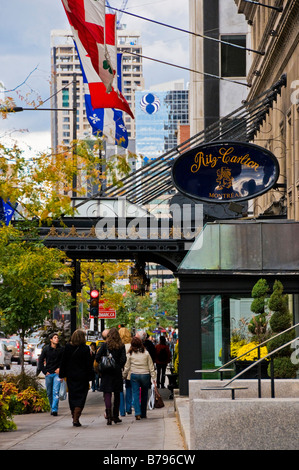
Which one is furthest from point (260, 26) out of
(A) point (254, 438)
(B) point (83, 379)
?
(A) point (254, 438)

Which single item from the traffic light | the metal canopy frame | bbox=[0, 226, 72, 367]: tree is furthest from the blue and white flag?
the traffic light

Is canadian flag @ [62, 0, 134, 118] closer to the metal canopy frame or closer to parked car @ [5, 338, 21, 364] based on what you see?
the metal canopy frame

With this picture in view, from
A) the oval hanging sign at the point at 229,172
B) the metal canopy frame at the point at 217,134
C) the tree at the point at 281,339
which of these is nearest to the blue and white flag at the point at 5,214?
the metal canopy frame at the point at 217,134

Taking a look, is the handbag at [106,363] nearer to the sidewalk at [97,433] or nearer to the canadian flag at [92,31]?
the sidewalk at [97,433]

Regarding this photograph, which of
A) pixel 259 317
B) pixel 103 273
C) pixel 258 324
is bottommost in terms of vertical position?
pixel 258 324

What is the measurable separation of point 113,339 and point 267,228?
415 centimetres

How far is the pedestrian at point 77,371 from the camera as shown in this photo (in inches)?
685

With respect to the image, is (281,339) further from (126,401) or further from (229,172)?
(126,401)

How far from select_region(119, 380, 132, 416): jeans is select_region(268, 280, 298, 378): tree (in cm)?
602

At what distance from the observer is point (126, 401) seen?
20891mm

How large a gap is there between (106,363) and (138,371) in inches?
40.1

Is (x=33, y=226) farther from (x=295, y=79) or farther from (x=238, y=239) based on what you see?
(x=295, y=79)

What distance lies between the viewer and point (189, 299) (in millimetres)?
19609

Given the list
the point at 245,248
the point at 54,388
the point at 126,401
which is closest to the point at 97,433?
the point at 54,388
